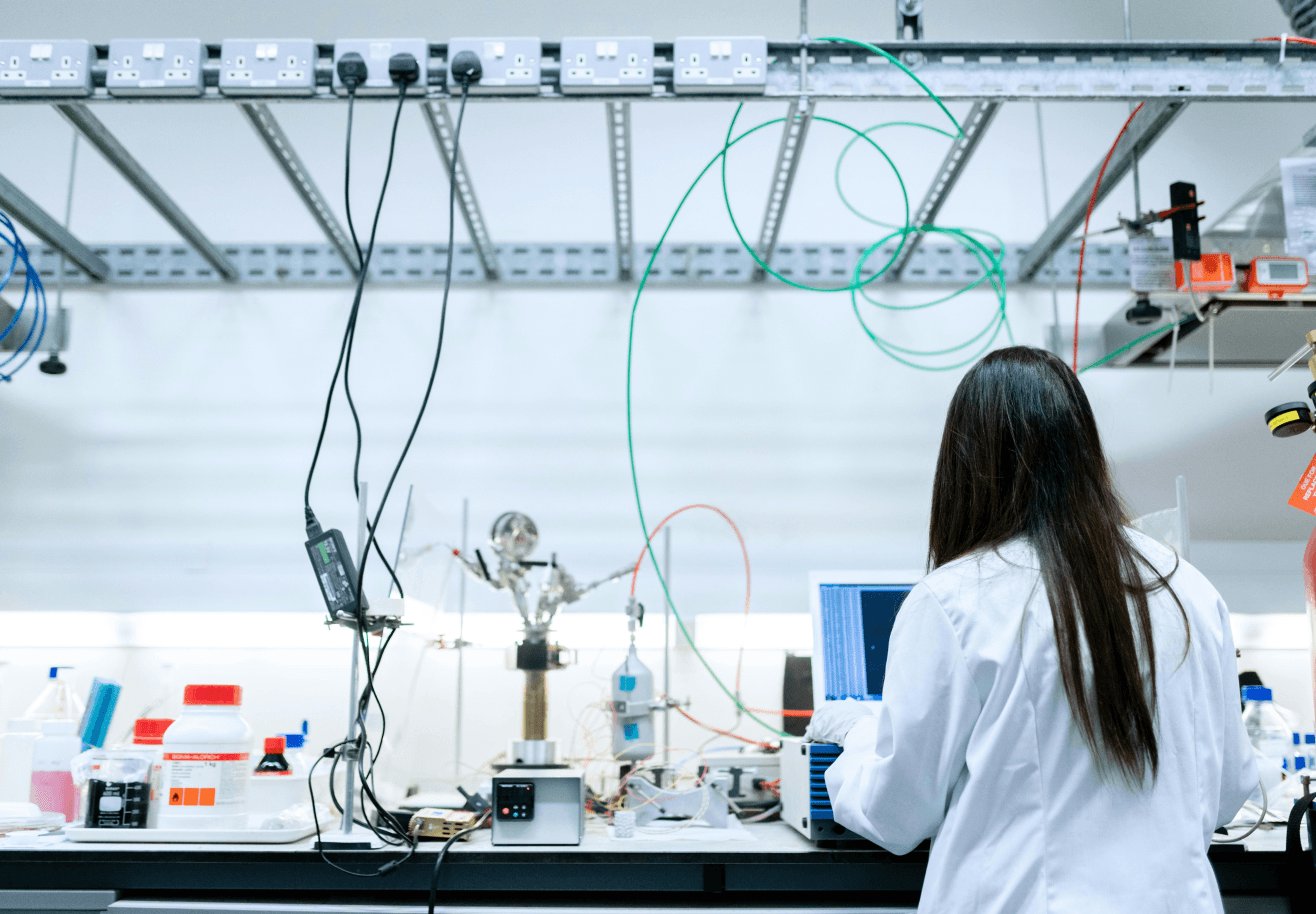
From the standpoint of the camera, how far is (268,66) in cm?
149

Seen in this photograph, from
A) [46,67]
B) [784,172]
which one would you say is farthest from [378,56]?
[784,172]

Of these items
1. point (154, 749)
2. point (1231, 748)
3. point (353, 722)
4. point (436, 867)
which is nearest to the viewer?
point (1231, 748)

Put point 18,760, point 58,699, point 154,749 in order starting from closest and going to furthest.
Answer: point 154,749
point 18,760
point 58,699

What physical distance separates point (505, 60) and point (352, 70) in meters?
0.24

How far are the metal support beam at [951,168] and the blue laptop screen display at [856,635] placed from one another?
71cm

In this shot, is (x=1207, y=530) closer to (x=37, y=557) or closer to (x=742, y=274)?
(x=742, y=274)

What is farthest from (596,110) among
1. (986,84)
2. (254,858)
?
(254,858)

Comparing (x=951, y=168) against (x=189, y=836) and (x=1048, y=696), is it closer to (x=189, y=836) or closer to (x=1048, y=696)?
(x=1048, y=696)

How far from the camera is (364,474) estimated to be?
95.7 inches

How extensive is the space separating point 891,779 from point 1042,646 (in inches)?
8.2

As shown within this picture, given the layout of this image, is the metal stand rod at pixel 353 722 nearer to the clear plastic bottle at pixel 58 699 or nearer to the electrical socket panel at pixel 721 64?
the clear plastic bottle at pixel 58 699

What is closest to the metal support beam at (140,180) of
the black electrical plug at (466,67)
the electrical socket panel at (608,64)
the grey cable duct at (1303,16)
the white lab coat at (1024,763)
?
the black electrical plug at (466,67)

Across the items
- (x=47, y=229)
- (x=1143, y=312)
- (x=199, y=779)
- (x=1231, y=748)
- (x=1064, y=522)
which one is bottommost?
(x=199, y=779)

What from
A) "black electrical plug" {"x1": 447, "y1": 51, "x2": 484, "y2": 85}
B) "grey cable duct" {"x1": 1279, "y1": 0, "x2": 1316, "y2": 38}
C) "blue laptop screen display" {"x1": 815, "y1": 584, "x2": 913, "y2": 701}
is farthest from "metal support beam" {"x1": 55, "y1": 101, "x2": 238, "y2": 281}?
"grey cable duct" {"x1": 1279, "y1": 0, "x2": 1316, "y2": 38}
